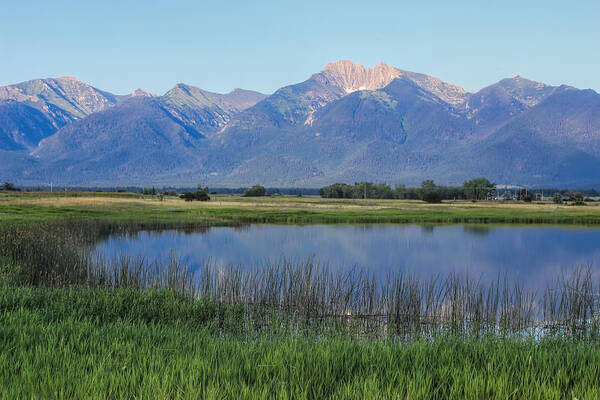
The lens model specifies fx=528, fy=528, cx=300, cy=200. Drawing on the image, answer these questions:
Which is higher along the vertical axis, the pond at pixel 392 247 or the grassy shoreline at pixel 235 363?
the grassy shoreline at pixel 235 363

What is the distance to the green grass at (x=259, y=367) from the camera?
5.94m

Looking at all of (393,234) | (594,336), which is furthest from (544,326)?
(393,234)

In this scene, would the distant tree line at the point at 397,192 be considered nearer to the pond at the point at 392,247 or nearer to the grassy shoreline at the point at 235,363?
the pond at the point at 392,247

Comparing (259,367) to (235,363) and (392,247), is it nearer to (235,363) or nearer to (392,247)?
(235,363)

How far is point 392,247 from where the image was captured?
33906 millimetres

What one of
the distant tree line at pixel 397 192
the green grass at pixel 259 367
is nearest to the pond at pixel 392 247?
the green grass at pixel 259 367

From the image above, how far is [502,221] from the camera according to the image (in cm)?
5528

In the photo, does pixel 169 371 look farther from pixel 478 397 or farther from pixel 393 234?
pixel 393 234

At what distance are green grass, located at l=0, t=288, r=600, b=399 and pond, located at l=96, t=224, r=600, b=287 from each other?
11.8 metres

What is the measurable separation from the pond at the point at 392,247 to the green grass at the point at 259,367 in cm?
1176

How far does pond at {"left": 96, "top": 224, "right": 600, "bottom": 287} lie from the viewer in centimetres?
2564

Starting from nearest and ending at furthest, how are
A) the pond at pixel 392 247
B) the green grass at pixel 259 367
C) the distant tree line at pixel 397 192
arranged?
the green grass at pixel 259 367
the pond at pixel 392 247
the distant tree line at pixel 397 192

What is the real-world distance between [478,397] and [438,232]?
130 feet

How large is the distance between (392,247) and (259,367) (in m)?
27.9
